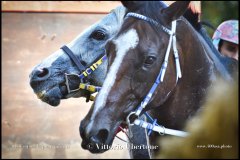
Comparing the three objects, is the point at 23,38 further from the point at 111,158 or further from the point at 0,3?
the point at 111,158

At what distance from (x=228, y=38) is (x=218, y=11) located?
5.56 meters

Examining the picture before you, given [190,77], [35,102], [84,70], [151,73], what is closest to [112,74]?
[151,73]

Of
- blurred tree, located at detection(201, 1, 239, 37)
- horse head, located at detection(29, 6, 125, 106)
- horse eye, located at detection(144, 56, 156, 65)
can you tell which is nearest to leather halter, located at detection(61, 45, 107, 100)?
horse head, located at detection(29, 6, 125, 106)

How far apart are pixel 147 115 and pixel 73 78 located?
41.1 inches

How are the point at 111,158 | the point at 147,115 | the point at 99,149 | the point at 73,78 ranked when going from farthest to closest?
the point at 111,158 < the point at 73,78 < the point at 147,115 < the point at 99,149

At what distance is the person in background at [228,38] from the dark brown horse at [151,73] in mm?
1029

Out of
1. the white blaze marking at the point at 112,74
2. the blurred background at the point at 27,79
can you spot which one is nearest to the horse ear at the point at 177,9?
the white blaze marking at the point at 112,74

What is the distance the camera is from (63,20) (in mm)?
8008

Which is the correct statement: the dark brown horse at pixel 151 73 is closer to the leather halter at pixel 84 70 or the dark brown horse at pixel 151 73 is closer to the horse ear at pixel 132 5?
the horse ear at pixel 132 5

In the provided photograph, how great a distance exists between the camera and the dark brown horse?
2.37 m

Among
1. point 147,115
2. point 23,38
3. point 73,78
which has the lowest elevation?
point 23,38

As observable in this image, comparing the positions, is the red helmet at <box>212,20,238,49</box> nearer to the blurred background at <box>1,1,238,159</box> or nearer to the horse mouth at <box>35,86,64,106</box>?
the horse mouth at <box>35,86,64,106</box>

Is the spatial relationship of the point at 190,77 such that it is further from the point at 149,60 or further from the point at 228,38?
the point at 228,38

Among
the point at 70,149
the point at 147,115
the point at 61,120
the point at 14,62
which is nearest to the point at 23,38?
the point at 14,62
